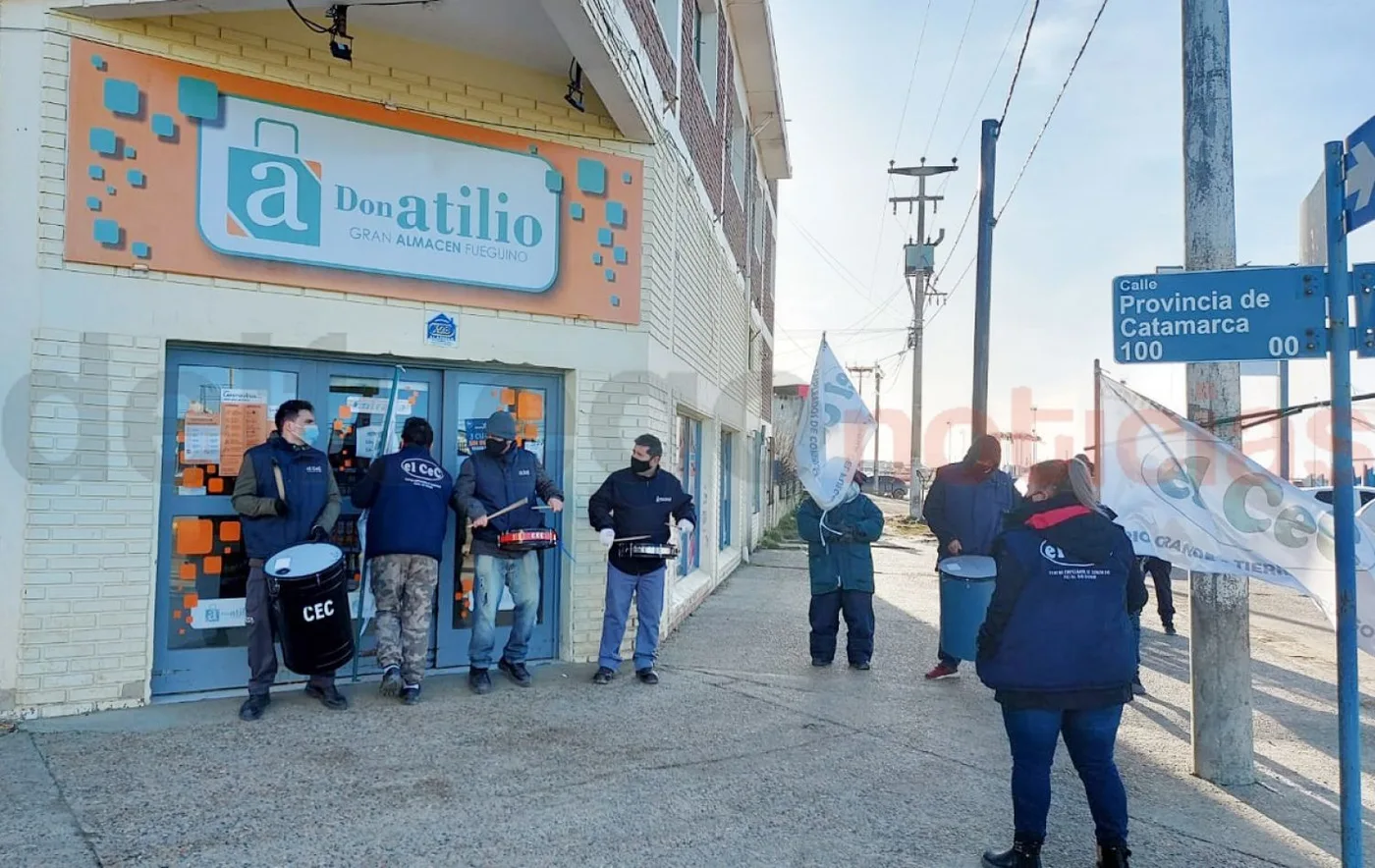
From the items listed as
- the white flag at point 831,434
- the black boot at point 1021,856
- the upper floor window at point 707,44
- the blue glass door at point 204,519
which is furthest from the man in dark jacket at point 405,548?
the upper floor window at point 707,44

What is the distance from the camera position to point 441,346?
253 inches

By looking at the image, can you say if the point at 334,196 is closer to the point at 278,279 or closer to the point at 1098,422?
the point at 278,279

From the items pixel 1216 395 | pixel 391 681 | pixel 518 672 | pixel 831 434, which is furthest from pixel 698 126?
pixel 391 681

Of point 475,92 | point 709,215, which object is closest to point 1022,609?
point 475,92

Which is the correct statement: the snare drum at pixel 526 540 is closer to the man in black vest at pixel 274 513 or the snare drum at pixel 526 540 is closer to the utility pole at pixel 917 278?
the man in black vest at pixel 274 513

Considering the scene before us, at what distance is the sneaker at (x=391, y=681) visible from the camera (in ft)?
19.0

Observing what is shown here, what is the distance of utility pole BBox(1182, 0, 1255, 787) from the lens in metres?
4.73

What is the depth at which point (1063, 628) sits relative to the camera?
138 inches

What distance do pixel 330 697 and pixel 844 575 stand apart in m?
3.83

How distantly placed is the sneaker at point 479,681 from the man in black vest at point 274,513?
81 centimetres

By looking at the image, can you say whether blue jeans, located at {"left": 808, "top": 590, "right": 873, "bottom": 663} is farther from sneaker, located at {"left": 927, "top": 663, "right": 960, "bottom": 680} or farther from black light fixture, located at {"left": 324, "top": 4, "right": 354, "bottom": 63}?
black light fixture, located at {"left": 324, "top": 4, "right": 354, "bottom": 63}

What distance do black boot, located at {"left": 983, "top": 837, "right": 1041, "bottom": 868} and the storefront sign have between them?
461 cm

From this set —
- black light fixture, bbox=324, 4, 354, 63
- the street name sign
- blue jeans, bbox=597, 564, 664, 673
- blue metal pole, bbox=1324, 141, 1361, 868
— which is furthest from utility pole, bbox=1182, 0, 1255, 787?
black light fixture, bbox=324, 4, 354, 63

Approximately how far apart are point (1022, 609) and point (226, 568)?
189 inches
